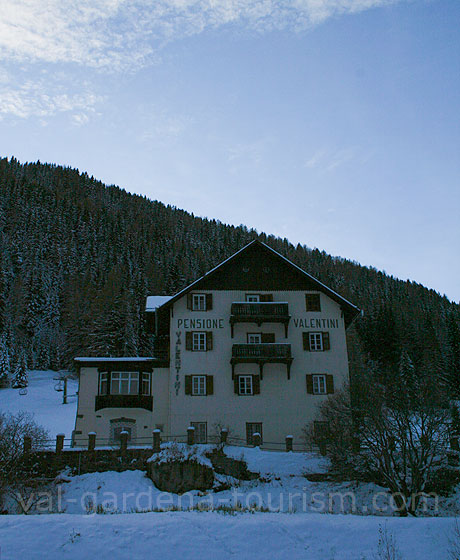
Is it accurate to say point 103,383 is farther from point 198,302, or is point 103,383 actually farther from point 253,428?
point 253,428

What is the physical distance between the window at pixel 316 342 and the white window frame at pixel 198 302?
824 centimetres

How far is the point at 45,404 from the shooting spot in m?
61.8

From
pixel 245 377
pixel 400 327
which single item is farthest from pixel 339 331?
pixel 400 327

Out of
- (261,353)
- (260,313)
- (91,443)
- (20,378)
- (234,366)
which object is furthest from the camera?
(20,378)

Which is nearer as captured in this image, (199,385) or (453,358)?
(199,385)

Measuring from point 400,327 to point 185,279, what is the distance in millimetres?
53170

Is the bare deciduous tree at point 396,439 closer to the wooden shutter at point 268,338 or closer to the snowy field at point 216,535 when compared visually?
the snowy field at point 216,535

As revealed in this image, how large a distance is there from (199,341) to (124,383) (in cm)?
608

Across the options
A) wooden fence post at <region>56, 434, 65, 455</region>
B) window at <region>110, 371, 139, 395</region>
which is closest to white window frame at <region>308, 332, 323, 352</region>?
window at <region>110, 371, 139, 395</region>

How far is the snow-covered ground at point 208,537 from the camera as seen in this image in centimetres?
1513

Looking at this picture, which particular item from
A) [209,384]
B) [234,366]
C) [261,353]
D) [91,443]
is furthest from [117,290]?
[91,443]

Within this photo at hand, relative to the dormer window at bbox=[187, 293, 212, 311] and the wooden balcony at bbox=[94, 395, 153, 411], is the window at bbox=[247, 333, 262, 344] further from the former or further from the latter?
the wooden balcony at bbox=[94, 395, 153, 411]

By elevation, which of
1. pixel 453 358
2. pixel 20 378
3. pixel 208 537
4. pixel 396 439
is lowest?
pixel 208 537

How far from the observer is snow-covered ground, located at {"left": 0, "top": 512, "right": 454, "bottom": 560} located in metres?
15.1
